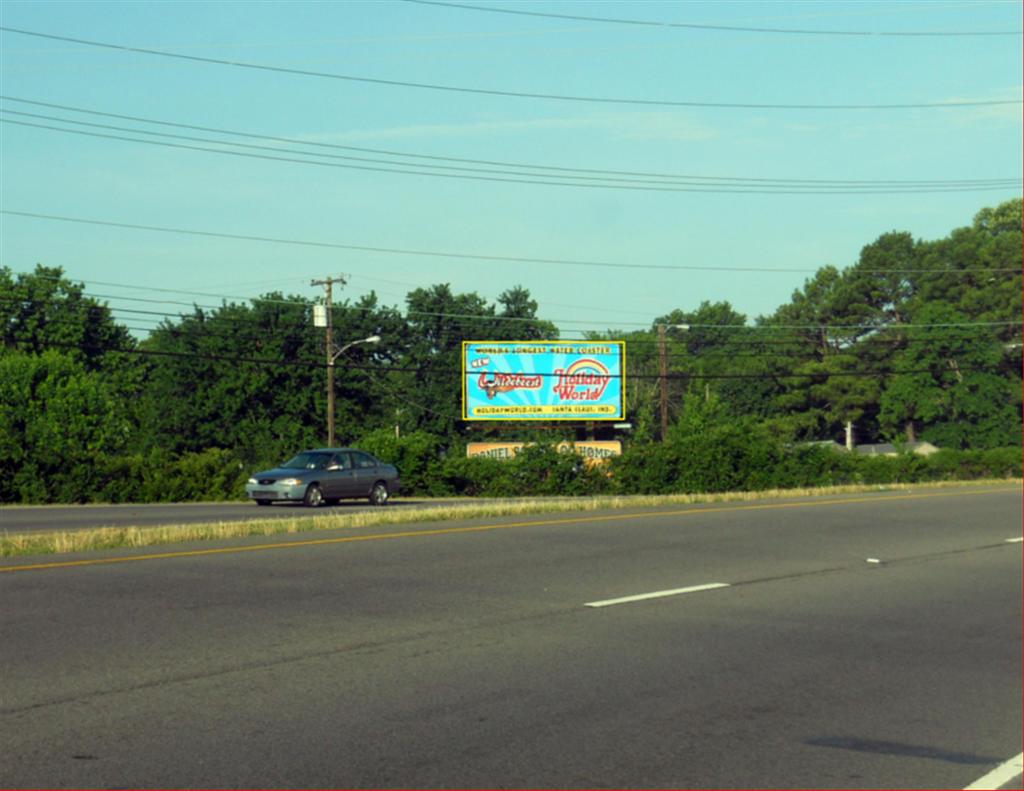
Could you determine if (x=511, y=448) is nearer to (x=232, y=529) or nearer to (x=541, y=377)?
(x=541, y=377)

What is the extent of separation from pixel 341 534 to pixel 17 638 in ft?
32.8

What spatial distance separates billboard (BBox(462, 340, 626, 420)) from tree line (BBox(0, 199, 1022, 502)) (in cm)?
294

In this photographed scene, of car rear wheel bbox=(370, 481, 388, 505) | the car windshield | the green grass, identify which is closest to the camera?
the green grass

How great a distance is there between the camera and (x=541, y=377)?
69812 millimetres

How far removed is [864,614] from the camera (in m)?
13.4

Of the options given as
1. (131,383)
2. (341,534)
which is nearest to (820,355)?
(131,383)

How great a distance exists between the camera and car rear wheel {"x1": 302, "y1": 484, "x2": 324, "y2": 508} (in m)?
36.6

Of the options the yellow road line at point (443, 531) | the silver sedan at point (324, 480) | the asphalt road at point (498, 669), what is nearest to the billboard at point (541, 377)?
the silver sedan at point (324, 480)

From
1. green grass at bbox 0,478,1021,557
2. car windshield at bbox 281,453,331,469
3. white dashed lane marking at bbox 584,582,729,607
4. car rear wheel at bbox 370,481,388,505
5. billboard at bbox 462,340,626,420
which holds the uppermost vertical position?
billboard at bbox 462,340,626,420

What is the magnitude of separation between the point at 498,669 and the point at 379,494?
29.8 metres

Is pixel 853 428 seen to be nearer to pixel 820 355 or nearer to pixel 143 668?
pixel 820 355

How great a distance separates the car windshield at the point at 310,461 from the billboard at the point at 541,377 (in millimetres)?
31982

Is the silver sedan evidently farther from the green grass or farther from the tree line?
the tree line

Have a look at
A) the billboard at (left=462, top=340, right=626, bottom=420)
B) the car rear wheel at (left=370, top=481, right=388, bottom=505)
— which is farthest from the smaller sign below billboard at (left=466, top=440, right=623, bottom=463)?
the car rear wheel at (left=370, top=481, right=388, bottom=505)
